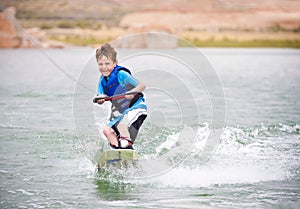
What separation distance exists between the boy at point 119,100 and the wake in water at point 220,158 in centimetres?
34

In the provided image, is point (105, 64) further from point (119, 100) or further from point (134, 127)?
point (134, 127)

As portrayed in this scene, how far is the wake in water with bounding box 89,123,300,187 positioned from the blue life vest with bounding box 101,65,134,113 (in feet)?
2.00

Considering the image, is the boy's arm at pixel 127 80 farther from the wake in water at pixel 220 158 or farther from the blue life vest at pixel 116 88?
the wake in water at pixel 220 158

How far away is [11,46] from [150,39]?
1008cm

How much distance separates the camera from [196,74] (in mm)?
22359

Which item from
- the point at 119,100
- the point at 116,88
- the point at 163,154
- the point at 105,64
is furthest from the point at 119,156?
the point at 163,154

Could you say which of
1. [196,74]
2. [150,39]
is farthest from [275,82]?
[150,39]

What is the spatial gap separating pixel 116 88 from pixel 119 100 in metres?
0.14

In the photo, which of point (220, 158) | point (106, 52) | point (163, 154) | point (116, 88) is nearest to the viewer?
point (106, 52)

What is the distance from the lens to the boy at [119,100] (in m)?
6.76

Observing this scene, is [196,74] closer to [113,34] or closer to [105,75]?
[105,75]

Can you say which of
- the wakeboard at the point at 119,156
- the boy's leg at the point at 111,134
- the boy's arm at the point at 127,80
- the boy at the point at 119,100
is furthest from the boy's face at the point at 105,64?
the wakeboard at the point at 119,156

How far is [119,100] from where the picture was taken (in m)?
6.92

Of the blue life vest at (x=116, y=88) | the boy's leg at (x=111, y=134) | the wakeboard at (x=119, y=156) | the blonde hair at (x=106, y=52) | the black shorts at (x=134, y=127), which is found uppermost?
the blonde hair at (x=106, y=52)
